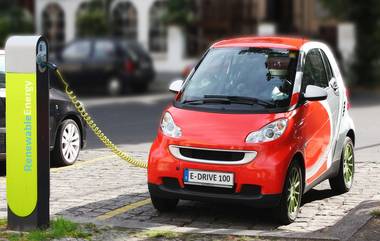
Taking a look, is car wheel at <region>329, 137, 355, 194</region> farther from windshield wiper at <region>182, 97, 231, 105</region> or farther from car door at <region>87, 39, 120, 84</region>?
car door at <region>87, 39, 120, 84</region>

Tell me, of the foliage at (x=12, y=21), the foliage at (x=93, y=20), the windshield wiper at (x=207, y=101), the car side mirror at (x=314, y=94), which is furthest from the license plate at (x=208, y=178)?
the foliage at (x=12, y=21)

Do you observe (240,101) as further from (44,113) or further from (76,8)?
(76,8)

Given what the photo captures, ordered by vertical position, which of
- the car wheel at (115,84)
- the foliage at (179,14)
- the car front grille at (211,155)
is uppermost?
the car front grille at (211,155)

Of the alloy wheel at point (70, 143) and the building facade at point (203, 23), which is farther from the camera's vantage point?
the building facade at point (203, 23)

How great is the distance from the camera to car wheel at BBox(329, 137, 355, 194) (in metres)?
9.77

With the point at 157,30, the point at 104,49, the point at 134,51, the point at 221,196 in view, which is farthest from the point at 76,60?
the point at 221,196

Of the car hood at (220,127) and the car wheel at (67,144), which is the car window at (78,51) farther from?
the car hood at (220,127)

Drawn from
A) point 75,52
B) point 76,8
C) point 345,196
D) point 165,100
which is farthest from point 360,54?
point 345,196

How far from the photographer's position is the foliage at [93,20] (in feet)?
114

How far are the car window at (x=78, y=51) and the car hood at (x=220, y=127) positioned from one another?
18.7 metres

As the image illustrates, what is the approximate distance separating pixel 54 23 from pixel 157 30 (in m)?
4.95

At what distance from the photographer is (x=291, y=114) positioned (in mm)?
8375

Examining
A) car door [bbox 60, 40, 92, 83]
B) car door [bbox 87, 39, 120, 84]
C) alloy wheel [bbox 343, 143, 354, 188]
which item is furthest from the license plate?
car door [bbox 60, 40, 92, 83]

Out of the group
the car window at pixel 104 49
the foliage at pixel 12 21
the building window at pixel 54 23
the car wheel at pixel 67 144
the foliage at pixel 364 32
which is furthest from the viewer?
the building window at pixel 54 23
